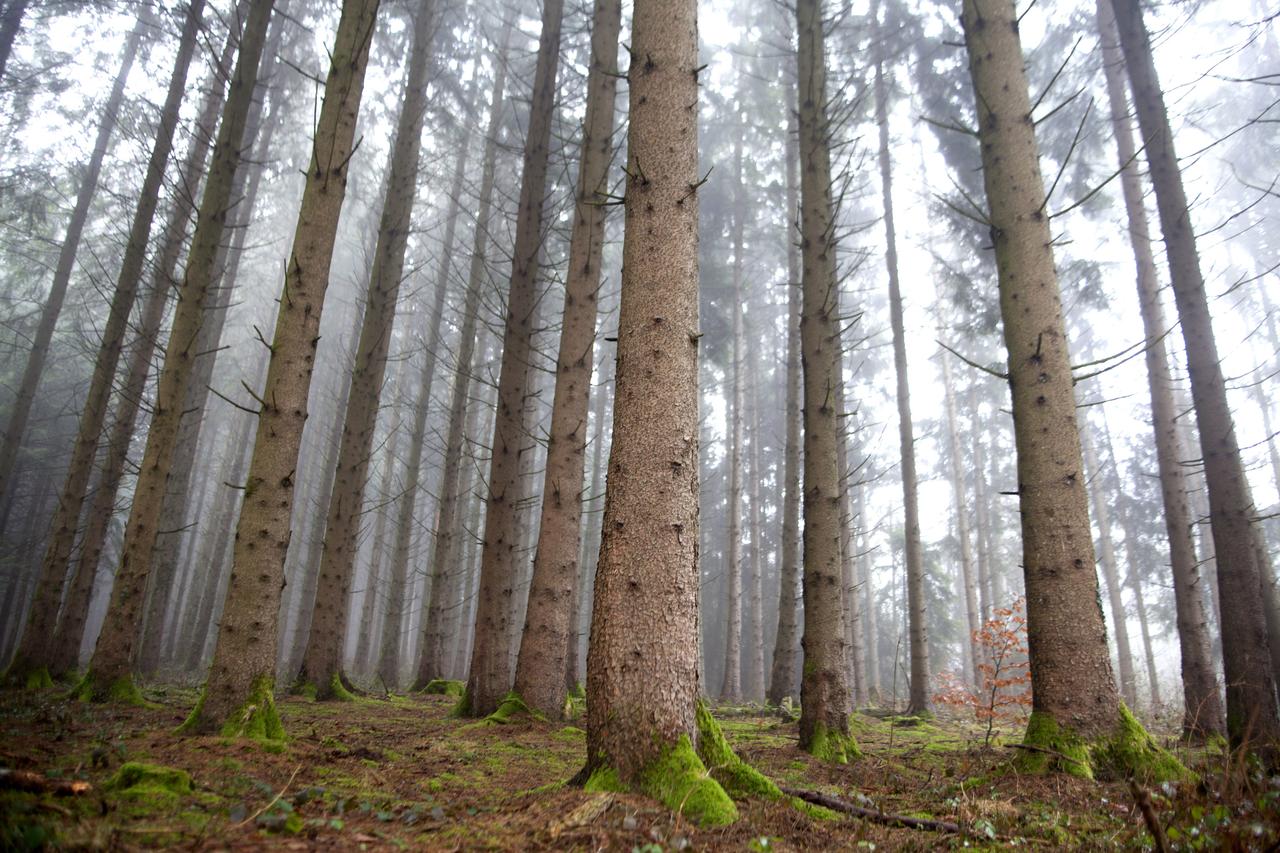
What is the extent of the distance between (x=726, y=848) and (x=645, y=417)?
1936 millimetres

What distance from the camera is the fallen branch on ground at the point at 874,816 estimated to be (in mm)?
3145

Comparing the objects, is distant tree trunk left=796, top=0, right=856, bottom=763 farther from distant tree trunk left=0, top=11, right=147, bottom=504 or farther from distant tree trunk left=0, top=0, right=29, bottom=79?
distant tree trunk left=0, top=0, right=29, bottom=79

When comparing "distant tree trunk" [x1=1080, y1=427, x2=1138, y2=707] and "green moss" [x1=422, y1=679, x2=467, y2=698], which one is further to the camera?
"distant tree trunk" [x1=1080, y1=427, x2=1138, y2=707]

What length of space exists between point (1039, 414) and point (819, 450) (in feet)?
6.45

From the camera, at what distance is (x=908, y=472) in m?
14.1

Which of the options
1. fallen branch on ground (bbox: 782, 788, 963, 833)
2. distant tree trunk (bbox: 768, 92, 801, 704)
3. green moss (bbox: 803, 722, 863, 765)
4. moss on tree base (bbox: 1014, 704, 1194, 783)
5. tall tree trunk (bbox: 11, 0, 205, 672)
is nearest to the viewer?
fallen branch on ground (bbox: 782, 788, 963, 833)

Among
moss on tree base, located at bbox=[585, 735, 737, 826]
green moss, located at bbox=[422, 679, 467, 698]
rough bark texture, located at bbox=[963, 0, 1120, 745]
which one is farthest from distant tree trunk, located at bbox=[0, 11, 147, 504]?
rough bark texture, located at bbox=[963, 0, 1120, 745]

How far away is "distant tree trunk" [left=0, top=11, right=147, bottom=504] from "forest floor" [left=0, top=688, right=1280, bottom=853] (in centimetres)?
424

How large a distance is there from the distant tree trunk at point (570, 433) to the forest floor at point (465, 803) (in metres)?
1.70

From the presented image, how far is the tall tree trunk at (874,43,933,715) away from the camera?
1224 cm

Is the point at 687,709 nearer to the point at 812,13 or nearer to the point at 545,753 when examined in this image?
the point at 545,753

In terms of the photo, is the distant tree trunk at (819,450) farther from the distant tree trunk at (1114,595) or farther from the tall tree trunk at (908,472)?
the distant tree trunk at (1114,595)

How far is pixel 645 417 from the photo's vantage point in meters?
3.57

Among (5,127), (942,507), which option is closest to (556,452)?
(5,127)
